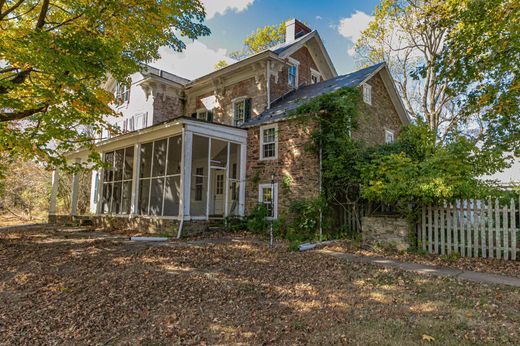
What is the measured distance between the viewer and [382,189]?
8.39 metres

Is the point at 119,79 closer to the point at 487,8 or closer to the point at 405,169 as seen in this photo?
the point at 405,169

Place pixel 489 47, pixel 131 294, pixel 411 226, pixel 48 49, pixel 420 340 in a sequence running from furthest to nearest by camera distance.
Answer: pixel 489 47
pixel 411 226
pixel 48 49
pixel 131 294
pixel 420 340

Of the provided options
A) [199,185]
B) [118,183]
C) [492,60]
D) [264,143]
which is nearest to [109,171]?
[118,183]

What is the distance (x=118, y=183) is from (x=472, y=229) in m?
14.3

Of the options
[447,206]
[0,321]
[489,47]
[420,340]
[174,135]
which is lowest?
[0,321]

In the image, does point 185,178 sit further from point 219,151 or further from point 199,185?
point 199,185

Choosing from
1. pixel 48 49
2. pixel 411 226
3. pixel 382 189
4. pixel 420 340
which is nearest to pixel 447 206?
pixel 411 226

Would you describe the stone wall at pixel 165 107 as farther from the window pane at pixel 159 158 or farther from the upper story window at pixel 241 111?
the window pane at pixel 159 158

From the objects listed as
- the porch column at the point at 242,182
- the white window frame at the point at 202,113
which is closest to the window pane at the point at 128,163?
the white window frame at the point at 202,113

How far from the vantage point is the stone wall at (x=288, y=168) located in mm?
11172

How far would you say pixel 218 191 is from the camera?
1520 centimetres

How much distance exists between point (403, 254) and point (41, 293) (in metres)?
7.97

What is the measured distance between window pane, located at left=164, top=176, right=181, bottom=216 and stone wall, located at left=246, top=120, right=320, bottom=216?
9.37 feet

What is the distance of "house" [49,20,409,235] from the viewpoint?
11.6 meters
